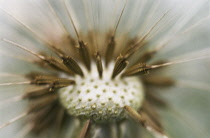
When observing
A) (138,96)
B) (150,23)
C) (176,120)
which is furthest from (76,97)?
(176,120)

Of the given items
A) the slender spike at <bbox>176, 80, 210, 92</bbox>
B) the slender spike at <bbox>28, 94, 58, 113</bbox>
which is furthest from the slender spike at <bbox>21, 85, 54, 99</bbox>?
the slender spike at <bbox>176, 80, 210, 92</bbox>

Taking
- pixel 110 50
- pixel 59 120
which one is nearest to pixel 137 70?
pixel 110 50

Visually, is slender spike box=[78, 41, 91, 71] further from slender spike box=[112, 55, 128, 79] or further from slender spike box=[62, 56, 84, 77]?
slender spike box=[112, 55, 128, 79]

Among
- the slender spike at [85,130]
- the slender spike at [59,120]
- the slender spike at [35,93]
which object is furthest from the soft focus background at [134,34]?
the slender spike at [85,130]

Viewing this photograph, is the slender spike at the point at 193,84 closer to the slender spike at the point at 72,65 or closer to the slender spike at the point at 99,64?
the slender spike at the point at 99,64

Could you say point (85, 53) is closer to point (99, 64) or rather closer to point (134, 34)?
point (99, 64)

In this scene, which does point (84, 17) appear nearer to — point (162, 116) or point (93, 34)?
point (93, 34)
